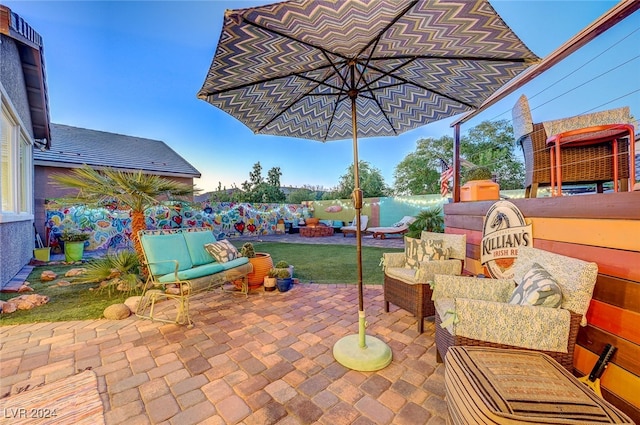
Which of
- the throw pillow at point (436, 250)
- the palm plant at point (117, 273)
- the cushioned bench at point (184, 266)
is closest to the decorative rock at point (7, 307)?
the palm plant at point (117, 273)

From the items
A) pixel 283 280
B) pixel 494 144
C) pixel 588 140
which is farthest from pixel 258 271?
pixel 494 144

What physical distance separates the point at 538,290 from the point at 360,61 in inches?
79.0

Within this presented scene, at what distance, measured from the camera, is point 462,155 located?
727 inches

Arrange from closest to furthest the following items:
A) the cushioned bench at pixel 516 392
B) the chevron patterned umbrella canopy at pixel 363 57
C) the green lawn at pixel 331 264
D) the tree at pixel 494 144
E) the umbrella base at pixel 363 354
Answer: the cushioned bench at pixel 516 392
the chevron patterned umbrella canopy at pixel 363 57
the umbrella base at pixel 363 354
the green lawn at pixel 331 264
the tree at pixel 494 144

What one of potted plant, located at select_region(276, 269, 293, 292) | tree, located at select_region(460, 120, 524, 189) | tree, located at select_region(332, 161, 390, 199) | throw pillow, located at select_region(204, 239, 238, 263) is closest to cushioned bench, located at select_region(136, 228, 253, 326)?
throw pillow, located at select_region(204, 239, 238, 263)

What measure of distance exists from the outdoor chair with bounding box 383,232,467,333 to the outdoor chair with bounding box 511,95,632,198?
0.97 meters

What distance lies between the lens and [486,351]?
4.38 ft

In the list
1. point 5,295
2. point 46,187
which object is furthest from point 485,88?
point 46,187

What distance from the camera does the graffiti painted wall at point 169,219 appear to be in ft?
25.0

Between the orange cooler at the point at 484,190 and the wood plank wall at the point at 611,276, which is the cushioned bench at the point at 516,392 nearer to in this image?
the wood plank wall at the point at 611,276

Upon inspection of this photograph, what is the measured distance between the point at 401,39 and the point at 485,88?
1121mm

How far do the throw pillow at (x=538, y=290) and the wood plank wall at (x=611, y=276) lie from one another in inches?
12.8

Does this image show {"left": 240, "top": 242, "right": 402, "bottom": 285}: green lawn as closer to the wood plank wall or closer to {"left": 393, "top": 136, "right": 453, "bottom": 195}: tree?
the wood plank wall

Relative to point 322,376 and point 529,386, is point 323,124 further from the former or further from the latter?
point 529,386
